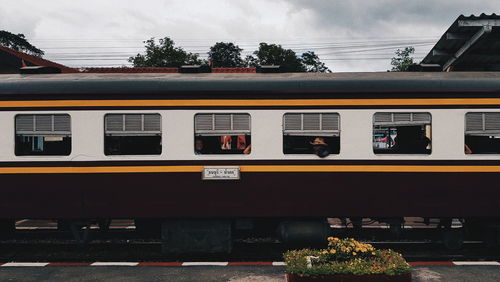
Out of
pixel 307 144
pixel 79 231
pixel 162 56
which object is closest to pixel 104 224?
pixel 79 231

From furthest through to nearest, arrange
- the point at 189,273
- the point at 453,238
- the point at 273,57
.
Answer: the point at 273,57 → the point at 453,238 → the point at 189,273

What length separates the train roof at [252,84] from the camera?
7785 millimetres

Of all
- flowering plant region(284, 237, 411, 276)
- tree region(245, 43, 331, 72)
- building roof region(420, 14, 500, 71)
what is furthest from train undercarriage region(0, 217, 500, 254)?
tree region(245, 43, 331, 72)

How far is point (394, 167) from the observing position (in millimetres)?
7734

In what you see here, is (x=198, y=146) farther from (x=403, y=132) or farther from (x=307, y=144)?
(x=403, y=132)

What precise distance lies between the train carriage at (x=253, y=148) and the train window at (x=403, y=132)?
0.07ft

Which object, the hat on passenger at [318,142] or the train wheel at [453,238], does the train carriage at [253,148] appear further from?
the train wheel at [453,238]

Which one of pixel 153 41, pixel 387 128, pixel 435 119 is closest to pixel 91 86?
pixel 387 128

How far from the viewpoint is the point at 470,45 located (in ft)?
42.9

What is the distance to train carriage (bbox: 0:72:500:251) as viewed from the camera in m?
7.74

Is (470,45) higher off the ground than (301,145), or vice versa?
(470,45)

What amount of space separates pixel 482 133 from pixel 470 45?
659cm

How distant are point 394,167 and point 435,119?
3.92ft

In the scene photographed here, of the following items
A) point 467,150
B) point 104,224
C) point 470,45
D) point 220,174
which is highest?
point 470,45
